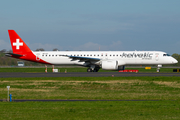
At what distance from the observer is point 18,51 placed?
173ft

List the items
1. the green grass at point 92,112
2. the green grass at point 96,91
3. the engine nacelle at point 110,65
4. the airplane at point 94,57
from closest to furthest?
the green grass at point 92,112 → the green grass at point 96,91 → the engine nacelle at point 110,65 → the airplane at point 94,57

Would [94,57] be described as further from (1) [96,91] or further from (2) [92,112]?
(2) [92,112]

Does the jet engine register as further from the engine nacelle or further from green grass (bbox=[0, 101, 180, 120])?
green grass (bbox=[0, 101, 180, 120])

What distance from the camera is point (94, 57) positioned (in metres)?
50.7

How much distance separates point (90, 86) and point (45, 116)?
47.3 ft

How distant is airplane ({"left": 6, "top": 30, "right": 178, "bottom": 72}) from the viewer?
48469 mm

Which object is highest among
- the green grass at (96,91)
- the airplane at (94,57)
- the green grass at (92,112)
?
the airplane at (94,57)

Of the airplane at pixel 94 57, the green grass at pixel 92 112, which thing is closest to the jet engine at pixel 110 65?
the airplane at pixel 94 57

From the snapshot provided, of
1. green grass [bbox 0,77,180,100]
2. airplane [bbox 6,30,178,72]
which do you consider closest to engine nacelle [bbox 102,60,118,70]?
airplane [bbox 6,30,178,72]

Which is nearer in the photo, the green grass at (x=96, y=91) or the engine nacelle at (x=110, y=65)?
the green grass at (x=96, y=91)

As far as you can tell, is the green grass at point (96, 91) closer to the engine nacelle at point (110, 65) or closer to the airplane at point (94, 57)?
the engine nacelle at point (110, 65)

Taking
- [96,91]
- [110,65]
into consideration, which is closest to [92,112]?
[96,91]

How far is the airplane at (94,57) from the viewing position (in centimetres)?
4847

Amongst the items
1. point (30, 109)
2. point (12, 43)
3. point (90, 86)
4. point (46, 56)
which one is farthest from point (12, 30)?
point (30, 109)
